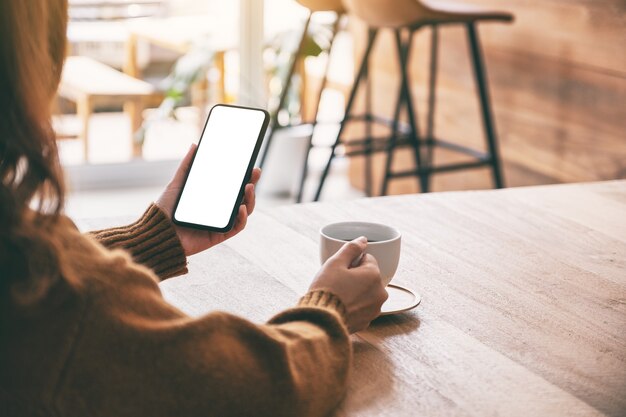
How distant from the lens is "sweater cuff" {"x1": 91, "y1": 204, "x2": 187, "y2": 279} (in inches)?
40.5

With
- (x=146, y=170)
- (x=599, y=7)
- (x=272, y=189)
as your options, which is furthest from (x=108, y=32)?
(x=599, y=7)

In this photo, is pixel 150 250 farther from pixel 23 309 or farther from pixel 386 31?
pixel 386 31

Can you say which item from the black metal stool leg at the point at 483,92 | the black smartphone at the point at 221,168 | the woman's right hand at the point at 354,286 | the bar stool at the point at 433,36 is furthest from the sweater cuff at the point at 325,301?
the black metal stool leg at the point at 483,92

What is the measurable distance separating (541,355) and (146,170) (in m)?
3.19

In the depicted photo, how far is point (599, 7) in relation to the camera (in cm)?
251

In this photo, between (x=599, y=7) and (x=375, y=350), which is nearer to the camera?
(x=375, y=350)

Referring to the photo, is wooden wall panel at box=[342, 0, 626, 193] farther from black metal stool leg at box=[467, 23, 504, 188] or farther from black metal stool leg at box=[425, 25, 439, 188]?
black metal stool leg at box=[467, 23, 504, 188]

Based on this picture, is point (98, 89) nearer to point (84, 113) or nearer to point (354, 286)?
point (84, 113)

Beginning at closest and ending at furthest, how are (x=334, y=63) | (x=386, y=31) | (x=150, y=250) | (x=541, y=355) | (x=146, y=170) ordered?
(x=541, y=355), (x=150, y=250), (x=386, y=31), (x=146, y=170), (x=334, y=63)

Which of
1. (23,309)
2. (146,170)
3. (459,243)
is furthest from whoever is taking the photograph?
(146,170)

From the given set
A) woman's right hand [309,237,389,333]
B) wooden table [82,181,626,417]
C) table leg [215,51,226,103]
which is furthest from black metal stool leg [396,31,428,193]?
→ woman's right hand [309,237,389,333]

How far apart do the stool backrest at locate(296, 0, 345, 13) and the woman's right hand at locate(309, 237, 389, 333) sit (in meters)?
2.08

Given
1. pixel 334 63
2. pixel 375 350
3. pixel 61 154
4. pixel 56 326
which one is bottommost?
pixel 334 63

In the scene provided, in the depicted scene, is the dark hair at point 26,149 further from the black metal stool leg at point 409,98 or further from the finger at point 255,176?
the black metal stool leg at point 409,98
